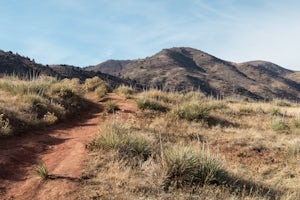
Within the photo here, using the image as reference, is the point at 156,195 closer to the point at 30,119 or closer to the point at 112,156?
the point at 112,156

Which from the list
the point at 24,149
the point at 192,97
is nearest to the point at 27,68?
the point at 192,97

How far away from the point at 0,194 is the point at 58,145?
361 centimetres

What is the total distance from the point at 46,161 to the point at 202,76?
84515 millimetres

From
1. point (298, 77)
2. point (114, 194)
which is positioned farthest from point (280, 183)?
point (298, 77)

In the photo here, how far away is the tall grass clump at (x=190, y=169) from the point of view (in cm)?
680

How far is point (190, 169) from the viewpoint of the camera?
7043mm

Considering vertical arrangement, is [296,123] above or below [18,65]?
below

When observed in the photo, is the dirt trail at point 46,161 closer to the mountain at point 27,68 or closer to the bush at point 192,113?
the bush at point 192,113

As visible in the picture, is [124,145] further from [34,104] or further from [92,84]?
[92,84]

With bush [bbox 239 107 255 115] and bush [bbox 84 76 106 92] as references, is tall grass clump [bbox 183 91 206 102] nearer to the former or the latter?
bush [bbox 239 107 255 115]

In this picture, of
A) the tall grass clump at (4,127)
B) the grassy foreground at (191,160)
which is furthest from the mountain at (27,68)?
the grassy foreground at (191,160)

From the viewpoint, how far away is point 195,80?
3179 inches

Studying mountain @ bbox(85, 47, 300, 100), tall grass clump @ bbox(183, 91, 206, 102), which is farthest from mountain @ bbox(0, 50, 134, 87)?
tall grass clump @ bbox(183, 91, 206, 102)

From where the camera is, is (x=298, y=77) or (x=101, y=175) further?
(x=298, y=77)
